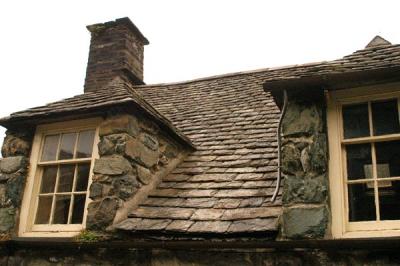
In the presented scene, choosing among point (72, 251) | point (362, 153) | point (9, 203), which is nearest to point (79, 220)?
point (72, 251)

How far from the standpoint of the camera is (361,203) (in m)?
4.20

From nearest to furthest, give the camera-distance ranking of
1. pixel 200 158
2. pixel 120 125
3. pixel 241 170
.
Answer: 1. pixel 120 125
2. pixel 241 170
3. pixel 200 158

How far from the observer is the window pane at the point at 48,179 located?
5773 millimetres

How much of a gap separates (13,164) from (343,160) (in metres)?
4.32

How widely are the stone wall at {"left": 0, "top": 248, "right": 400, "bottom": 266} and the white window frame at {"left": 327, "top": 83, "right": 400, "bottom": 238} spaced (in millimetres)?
202

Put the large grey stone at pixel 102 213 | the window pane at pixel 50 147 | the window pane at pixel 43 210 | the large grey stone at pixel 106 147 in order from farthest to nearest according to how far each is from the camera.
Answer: the window pane at pixel 50 147
the window pane at pixel 43 210
the large grey stone at pixel 106 147
the large grey stone at pixel 102 213

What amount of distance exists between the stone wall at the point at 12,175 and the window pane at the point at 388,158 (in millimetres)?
4462

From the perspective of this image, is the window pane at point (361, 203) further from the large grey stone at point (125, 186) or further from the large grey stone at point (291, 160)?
the large grey stone at point (125, 186)

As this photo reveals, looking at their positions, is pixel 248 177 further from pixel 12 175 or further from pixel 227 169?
pixel 12 175

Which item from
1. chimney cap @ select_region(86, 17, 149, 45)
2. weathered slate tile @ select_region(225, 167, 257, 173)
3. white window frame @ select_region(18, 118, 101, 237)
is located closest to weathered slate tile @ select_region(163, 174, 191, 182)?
weathered slate tile @ select_region(225, 167, 257, 173)

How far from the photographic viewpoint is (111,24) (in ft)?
33.7

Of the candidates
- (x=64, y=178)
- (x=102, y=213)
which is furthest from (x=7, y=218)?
(x=102, y=213)

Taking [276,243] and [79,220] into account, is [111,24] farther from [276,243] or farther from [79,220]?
[276,243]

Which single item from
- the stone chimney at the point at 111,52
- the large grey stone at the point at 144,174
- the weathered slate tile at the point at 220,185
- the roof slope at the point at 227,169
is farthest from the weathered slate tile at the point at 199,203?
the stone chimney at the point at 111,52
